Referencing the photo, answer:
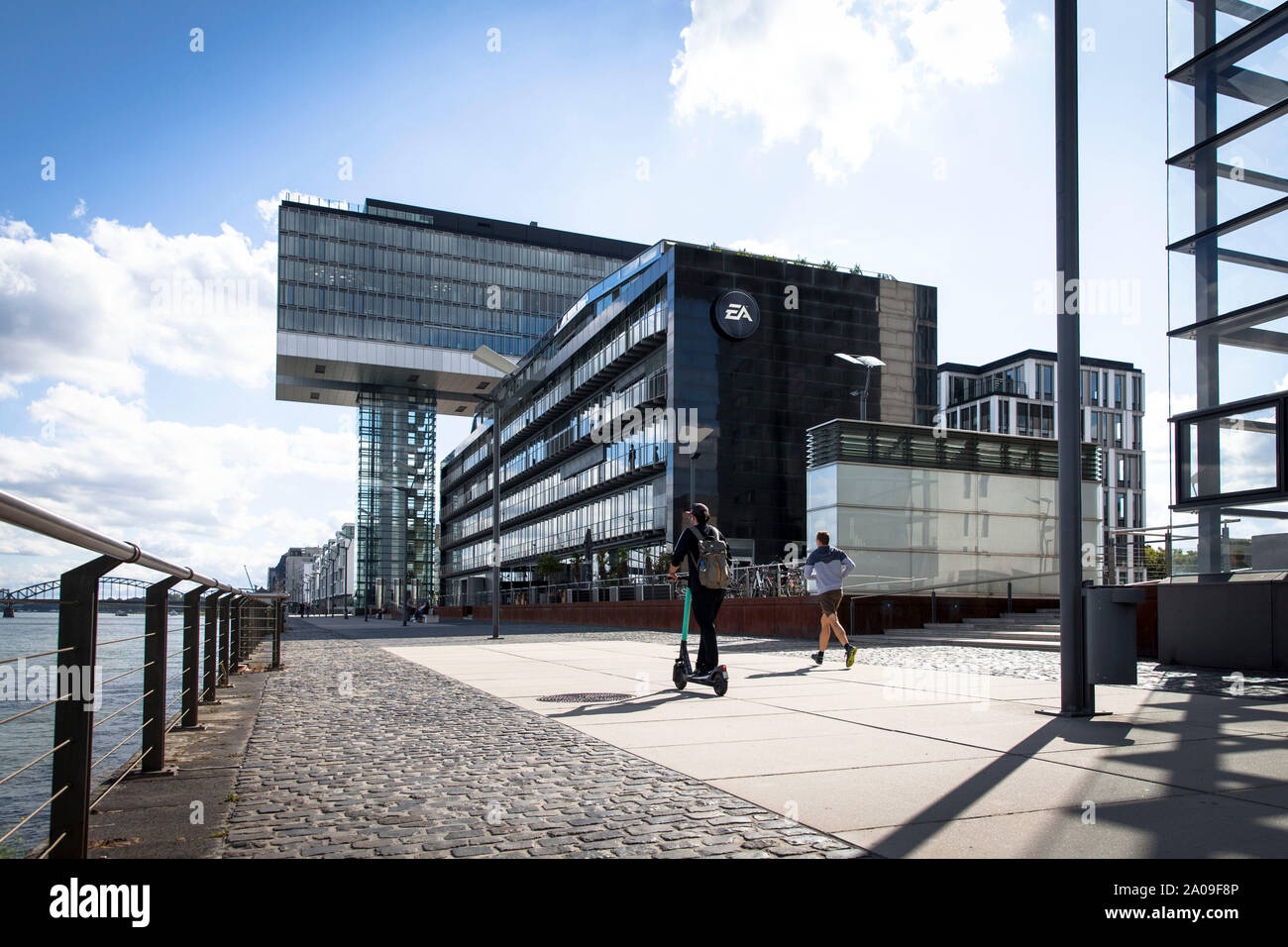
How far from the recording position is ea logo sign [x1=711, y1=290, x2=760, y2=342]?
46.2 metres

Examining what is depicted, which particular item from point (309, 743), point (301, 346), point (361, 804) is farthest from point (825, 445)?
point (301, 346)

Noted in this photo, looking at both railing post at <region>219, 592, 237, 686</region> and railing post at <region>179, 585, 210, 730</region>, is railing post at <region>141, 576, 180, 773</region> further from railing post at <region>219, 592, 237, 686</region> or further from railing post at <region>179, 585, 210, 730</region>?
railing post at <region>219, 592, 237, 686</region>

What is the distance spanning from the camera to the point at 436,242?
97938 mm

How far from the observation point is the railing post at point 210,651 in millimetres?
9484

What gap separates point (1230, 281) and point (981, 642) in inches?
293

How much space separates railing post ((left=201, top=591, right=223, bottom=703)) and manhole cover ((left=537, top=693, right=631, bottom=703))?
3.07 m

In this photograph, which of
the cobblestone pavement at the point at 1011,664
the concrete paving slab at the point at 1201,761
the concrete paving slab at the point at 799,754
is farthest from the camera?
the cobblestone pavement at the point at 1011,664

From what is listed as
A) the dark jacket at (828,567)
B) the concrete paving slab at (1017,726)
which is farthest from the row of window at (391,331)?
the concrete paving slab at (1017,726)

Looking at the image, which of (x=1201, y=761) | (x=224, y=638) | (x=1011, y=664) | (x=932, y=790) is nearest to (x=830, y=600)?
(x=1011, y=664)

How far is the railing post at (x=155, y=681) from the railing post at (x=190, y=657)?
1.51 metres

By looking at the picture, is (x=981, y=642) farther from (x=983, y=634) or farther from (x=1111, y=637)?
(x=1111, y=637)

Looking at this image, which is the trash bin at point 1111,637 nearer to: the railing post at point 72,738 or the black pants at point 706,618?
the black pants at point 706,618

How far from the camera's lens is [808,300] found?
48.9 m
